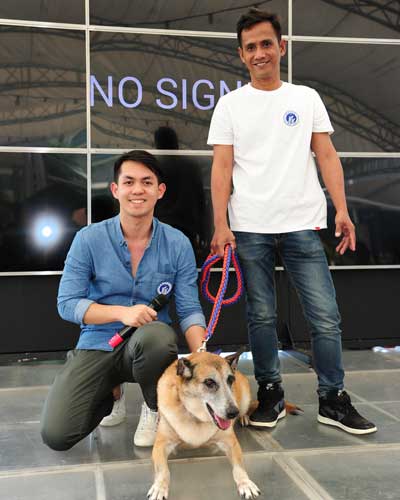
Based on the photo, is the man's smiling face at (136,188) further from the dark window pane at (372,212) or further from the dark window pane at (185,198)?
the dark window pane at (372,212)

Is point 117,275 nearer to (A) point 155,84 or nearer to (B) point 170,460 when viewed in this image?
(B) point 170,460

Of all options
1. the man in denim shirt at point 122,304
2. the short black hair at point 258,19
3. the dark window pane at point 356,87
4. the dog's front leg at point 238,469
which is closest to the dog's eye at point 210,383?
the dog's front leg at point 238,469

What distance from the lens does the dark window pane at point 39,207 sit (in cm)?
450

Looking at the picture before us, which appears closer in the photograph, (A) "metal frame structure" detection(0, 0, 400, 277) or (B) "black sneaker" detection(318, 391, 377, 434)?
(B) "black sneaker" detection(318, 391, 377, 434)

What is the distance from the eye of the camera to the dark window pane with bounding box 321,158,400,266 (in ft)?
16.2

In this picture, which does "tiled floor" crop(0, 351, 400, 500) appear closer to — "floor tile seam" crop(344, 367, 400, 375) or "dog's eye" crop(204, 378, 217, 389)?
"dog's eye" crop(204, 378, 217, 389)

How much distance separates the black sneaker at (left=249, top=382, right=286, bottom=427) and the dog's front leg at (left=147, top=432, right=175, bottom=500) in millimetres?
701

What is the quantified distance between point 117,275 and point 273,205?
2.94 ft

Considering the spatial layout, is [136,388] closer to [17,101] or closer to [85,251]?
[85,251]

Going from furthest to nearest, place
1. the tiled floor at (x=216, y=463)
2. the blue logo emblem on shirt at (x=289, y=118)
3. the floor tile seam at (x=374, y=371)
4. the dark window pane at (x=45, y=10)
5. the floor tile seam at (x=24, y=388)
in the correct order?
the dark window pane at (x=45, y=10) → the floor tile seam at (x=374, y=371) → the floor tile seam at (x=24, y=388) → the blue logo emblem on shirt at (x=289, y=118) → the tiled floor at (x=216, y=463)

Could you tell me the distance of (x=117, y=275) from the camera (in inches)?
110

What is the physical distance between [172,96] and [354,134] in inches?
65.8

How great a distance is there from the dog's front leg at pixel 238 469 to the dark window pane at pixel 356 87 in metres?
3.28

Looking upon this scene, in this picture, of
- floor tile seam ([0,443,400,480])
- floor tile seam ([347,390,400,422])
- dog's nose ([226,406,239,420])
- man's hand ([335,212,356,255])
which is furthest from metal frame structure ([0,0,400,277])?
dog's nose ([226,406,239,420])
